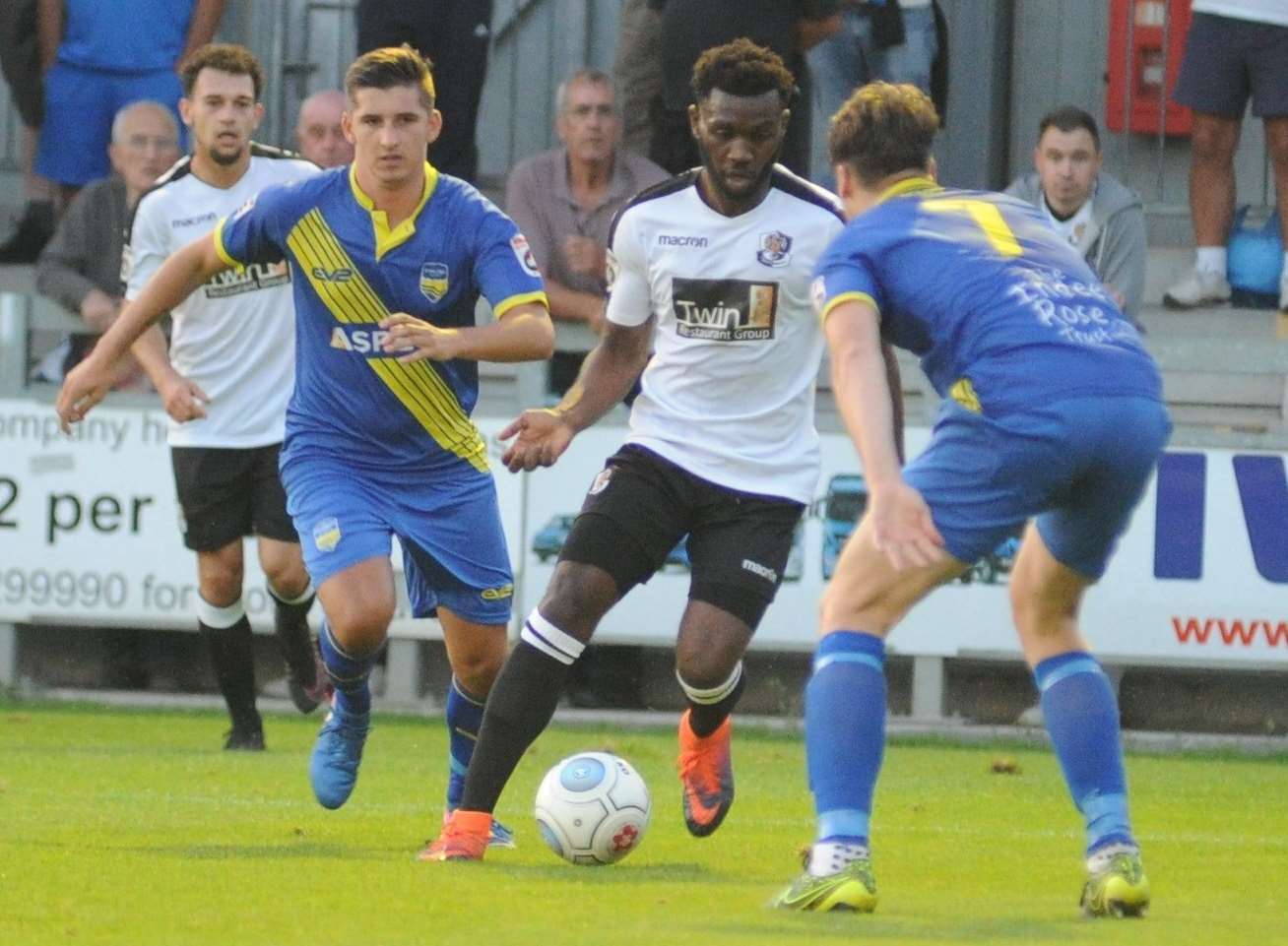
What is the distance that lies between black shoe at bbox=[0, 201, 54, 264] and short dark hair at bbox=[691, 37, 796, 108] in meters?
7.43

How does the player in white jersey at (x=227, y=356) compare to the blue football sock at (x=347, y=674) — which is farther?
the player in white jersey at (x=227, y=356)

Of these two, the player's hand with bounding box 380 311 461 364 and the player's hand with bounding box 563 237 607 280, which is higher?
the player's hand with bounding box 380 311 461 364

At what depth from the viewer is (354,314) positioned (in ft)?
26.6

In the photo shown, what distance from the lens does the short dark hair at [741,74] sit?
312 inches

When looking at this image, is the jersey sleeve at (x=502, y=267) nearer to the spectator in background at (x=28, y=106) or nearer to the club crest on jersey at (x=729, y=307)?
the club crest on jersey at (x=729, y=307)

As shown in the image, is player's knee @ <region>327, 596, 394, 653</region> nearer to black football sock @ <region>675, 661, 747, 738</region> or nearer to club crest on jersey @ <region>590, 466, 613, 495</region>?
club crest on jersey @ <region>590, 466, 613, 495</region>

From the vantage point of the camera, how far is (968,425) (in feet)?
20.2

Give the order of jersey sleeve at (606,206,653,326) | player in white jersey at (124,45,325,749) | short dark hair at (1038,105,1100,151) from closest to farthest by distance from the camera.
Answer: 1. jersey sleeve at (606,206,653,326)
2. player in white jersey at (124,45,325,749)
3. short dark hair at (1038,105,1100,151)

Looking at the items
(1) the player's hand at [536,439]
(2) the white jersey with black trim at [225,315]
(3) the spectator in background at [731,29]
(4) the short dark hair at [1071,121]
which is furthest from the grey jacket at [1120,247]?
(1) the player's hand at [536,439]

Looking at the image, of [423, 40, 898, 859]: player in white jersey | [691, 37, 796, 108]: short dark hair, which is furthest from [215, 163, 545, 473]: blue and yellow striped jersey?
[691, 37, 796, 108]: short dark hair

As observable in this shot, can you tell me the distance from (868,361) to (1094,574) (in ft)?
2.95

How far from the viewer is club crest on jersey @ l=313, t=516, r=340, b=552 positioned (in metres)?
8.00

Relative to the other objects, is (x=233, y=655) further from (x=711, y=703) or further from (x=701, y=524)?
(x=701, y=524)

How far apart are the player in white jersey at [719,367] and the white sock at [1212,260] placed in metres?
5.93
